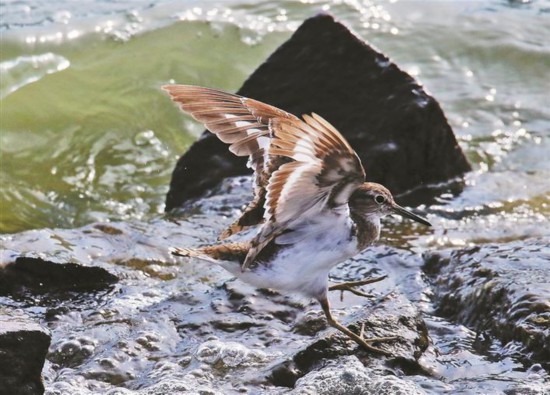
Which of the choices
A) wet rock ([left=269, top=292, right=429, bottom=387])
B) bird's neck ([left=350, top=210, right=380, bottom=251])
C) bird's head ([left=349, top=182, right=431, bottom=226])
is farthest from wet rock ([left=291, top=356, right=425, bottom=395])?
bird's head ([left=349, top=182, right=431, bottom=226])

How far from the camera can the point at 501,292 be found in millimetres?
4793

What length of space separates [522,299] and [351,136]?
106 inches

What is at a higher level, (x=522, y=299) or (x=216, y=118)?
(x=216, y=118)

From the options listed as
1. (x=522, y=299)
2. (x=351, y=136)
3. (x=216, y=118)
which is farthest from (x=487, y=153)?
(x=216, y=118)

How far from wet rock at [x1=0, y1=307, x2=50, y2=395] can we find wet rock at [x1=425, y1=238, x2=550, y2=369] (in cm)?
210

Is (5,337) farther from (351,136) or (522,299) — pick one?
(351,136)

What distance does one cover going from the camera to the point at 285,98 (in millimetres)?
7398

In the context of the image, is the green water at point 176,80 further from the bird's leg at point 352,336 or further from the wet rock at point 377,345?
the bird's leg at point 352,336

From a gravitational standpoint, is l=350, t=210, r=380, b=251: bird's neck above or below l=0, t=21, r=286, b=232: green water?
above

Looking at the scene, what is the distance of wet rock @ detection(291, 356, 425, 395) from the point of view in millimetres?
4082

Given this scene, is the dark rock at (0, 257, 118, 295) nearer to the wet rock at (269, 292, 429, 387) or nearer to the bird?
the bird

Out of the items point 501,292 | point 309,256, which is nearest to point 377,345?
point 309,256

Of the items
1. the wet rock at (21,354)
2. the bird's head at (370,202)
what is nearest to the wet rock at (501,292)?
the bird's head at (370,202)

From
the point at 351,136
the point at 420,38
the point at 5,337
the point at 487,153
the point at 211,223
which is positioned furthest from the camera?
the point at 420,38
